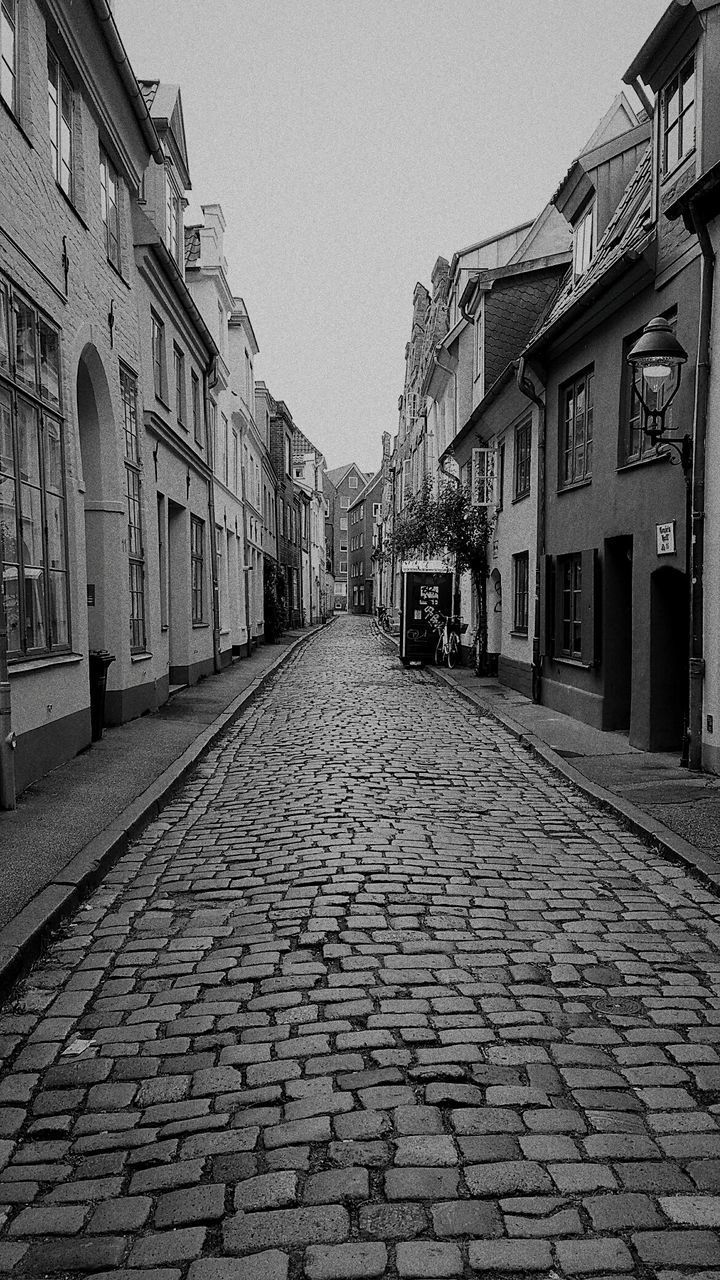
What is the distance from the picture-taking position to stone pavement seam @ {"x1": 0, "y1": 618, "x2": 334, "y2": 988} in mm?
4863

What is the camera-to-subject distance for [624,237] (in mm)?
12742

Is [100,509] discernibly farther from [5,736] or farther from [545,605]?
[545,605]

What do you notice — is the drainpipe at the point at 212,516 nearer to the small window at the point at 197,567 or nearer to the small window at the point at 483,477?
the small window at the point at 197,567

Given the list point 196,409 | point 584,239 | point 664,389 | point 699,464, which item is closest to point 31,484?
point 699,464

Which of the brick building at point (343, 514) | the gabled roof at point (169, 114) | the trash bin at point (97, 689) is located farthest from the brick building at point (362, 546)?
the trash bin at point (97, 689)

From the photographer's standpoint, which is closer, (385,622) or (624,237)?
(624,237)

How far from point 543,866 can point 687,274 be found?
6410 millimetres

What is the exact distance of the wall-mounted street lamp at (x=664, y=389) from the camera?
8.98 meters

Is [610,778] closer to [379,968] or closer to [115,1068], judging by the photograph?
[379,968]

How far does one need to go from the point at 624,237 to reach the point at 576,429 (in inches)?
102

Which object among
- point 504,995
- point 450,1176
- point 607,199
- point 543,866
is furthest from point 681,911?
point 607,199

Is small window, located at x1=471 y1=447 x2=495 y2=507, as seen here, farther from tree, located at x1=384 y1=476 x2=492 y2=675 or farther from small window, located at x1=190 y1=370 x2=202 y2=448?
small window, located at x1=190 y1=370 x2=202 y2=448

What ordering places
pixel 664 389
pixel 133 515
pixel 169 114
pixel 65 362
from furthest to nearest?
1. pixel 169 114
2. pixel 133 515
3. pixel 664 389
4. pixel 65 362

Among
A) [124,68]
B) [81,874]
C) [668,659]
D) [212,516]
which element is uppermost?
[124,68]
